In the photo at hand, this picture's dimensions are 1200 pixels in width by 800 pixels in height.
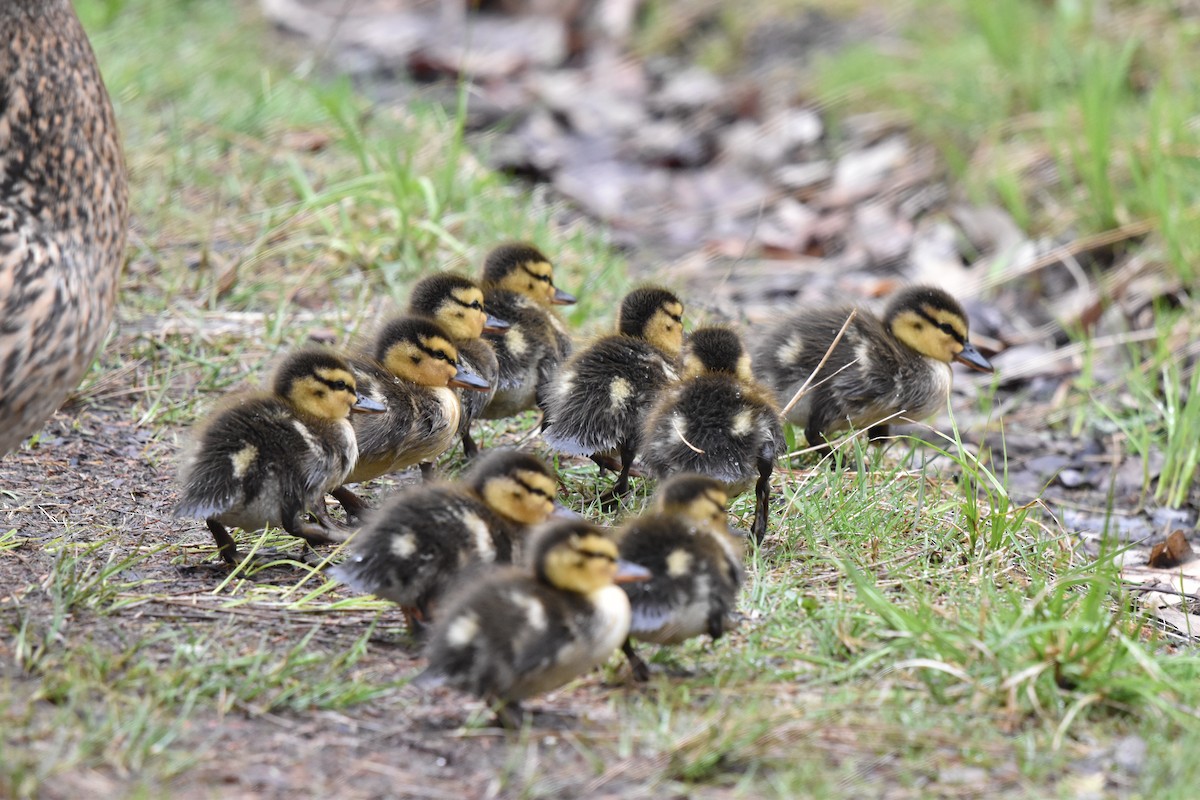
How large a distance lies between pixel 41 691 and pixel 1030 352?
4108mm

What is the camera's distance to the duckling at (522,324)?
4191mm

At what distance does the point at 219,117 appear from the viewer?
21.0 feet

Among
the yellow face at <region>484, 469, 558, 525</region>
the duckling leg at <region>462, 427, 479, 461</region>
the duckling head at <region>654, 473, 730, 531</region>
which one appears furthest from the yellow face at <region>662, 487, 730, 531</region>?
the duckling leg at <region>462, 427, 479, 461</region>

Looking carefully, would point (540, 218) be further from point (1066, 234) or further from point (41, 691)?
point (41, 691)

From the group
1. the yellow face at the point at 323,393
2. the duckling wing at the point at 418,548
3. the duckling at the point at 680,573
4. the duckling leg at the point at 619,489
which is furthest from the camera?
the duckling leg at the point at 619,489

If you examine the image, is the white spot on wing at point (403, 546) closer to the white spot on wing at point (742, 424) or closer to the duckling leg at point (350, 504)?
the duckling leg at point (350, 504)

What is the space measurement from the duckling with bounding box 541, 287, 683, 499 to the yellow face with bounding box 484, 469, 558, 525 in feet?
2.13

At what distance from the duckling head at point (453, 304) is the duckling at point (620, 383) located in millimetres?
327

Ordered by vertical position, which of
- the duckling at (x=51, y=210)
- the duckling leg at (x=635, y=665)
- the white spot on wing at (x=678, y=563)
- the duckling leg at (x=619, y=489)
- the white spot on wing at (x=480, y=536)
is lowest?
the duckling leg at (x=619, y=489)

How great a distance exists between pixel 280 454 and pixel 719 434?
1011 millimetres

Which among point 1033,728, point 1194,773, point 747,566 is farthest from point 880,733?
point 747,566

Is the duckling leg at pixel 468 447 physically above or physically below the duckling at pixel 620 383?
below

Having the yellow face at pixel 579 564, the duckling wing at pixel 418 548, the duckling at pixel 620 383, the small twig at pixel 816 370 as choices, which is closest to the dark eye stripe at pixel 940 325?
the small twig at pixel 816 370

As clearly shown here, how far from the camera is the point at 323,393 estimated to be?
348cm
